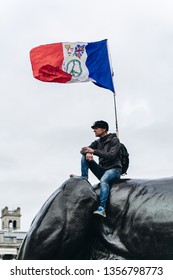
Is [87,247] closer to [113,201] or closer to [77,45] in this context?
[113,201]

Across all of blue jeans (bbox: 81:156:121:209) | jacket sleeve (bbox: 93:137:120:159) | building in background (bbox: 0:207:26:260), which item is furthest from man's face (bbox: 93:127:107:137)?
building in background (bbox: 0:207:26:260)

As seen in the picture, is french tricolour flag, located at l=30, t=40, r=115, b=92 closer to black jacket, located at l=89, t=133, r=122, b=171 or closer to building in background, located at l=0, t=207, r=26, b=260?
black jacket, located at l=89, t=133, r=122, b=171

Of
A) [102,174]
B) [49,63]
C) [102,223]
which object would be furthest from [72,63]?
[102,223]

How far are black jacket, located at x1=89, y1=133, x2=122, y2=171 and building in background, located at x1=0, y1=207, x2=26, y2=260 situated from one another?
257ft

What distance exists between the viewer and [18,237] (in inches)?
3898

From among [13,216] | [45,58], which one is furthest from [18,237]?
[45,58]

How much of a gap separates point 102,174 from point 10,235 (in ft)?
302

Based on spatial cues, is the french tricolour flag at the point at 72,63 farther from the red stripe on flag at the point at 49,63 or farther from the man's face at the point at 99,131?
the man's face at the point at 99,131

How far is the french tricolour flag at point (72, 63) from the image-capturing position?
9914 mm

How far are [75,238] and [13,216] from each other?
11027 cm

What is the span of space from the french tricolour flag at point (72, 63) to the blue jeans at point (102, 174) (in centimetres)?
187

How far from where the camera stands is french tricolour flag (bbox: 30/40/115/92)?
9914mm
